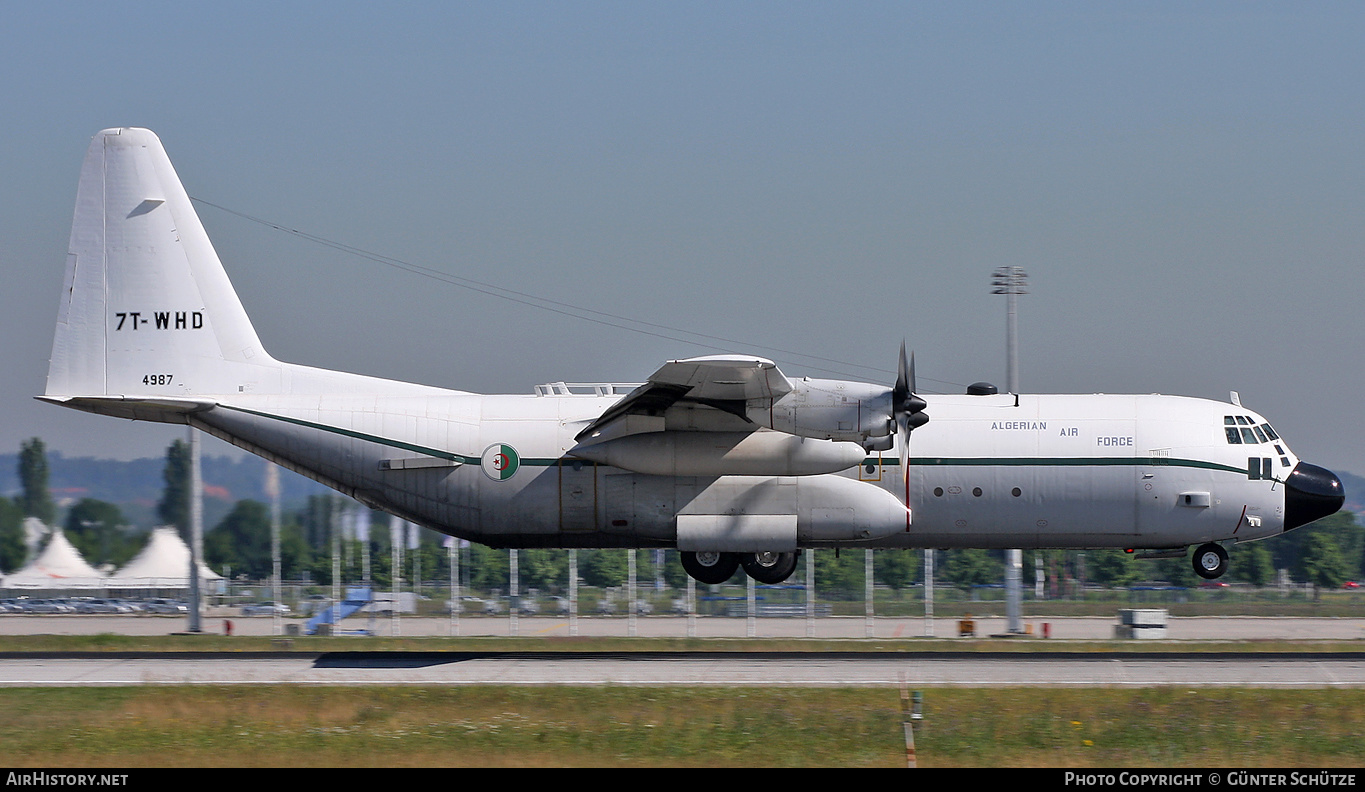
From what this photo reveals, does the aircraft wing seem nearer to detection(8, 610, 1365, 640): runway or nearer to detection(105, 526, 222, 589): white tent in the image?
detection(8, 610, 1365, 640): runway

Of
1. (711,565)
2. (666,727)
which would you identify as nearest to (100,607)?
(711,565)

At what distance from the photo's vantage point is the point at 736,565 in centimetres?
2800

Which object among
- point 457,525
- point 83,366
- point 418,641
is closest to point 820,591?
point 418,641

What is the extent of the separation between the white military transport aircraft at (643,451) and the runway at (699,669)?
2.48 metres

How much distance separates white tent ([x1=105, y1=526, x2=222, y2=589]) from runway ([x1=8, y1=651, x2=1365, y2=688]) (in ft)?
80.5

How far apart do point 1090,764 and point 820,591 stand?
33.5 metres

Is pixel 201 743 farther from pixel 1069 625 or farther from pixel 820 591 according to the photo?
pixel 1069 625

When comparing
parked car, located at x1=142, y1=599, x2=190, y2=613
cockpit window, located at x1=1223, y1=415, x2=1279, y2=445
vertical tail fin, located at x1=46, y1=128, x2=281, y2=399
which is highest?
vertical tail fin, located at x1=46, y1=128, x2=281, y2=399

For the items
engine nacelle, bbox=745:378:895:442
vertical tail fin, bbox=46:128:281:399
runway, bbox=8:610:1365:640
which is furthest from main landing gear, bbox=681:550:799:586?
runway, bbox=8:610:1365:640

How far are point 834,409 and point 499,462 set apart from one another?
297 inches

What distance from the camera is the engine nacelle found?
23.9 meters

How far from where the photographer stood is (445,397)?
28.0 metres

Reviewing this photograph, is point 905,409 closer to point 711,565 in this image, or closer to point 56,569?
point 711,565

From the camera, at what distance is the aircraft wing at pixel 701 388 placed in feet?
75.2
